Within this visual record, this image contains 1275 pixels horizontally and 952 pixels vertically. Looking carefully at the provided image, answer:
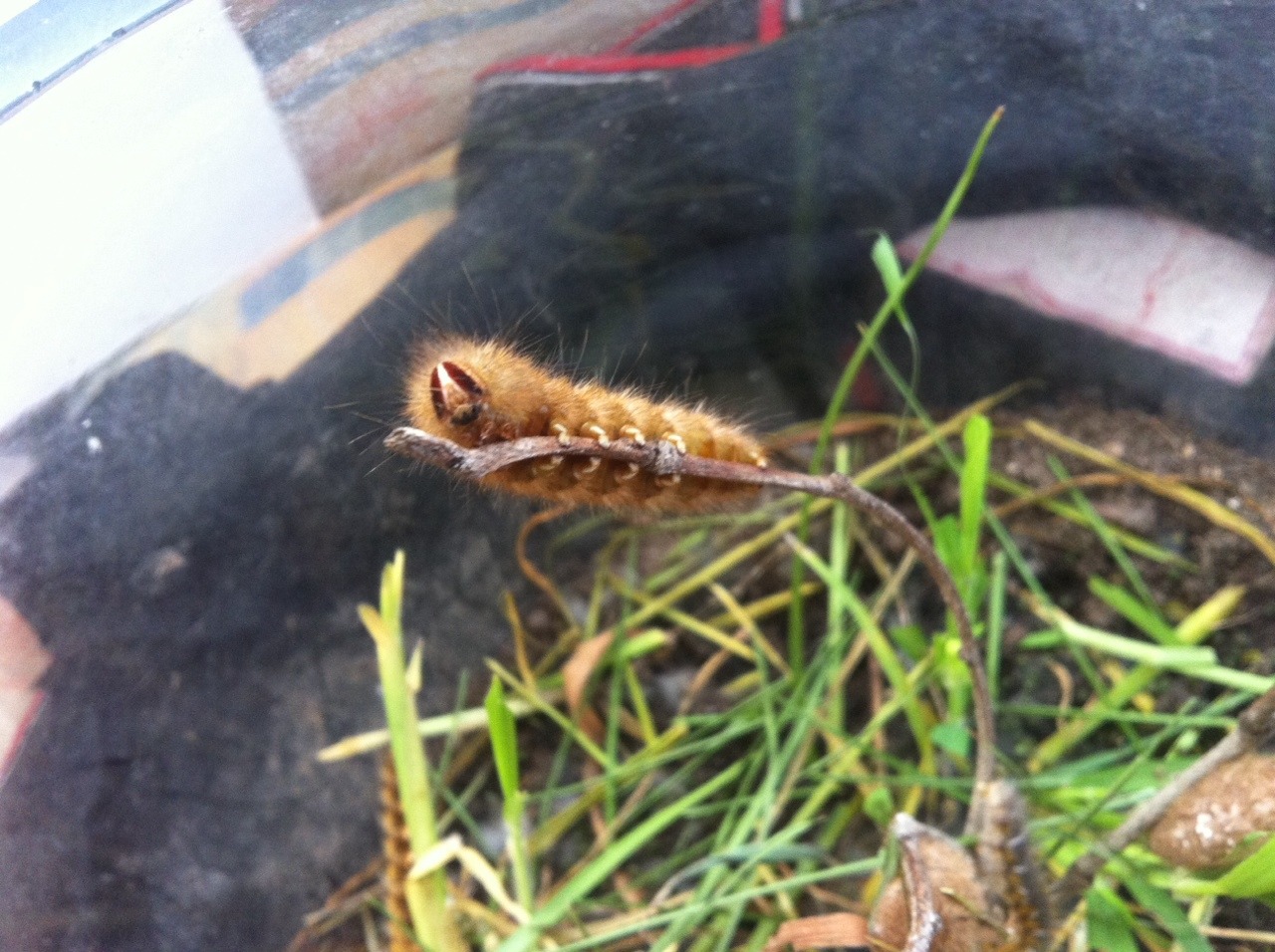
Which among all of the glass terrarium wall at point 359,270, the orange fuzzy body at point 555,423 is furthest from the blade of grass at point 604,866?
the orange fuzzy body at point 555,423

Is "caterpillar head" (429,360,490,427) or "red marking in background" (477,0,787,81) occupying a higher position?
"red marking in background" (477,0,787,81)

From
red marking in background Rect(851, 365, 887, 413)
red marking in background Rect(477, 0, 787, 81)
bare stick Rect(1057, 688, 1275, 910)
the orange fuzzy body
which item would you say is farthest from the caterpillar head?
red marking in background Rect(851, 365, 887, 413)

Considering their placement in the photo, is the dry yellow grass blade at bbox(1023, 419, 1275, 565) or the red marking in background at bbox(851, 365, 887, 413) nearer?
the dry yellow grass blade at bbox(1023, 419, 1275, 565)

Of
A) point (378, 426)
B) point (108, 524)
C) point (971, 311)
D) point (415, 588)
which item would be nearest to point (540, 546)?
point (415, 588)

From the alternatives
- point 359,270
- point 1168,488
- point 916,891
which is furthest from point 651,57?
point 916,891

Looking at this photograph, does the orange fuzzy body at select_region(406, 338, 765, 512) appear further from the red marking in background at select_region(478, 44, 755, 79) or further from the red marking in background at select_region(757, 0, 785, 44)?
the red marking in background at select_region(757, 0, 785, 44)

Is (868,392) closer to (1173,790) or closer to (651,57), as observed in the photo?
(651,57)

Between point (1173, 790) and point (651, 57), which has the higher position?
point (651, 57)
